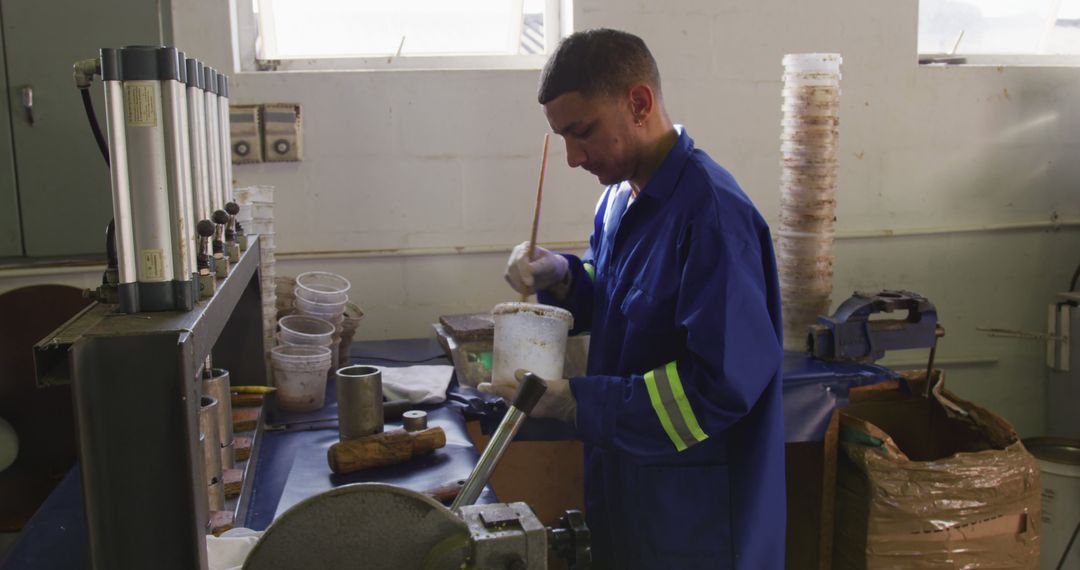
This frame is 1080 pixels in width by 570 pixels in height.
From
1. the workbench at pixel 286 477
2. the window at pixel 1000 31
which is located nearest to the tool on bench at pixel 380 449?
the workbench at pixel 286 477

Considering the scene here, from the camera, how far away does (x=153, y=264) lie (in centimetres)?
90

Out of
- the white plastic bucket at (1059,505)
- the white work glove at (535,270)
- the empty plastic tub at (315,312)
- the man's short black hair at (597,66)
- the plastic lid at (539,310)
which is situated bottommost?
the white plastic bucket at (1059,505)

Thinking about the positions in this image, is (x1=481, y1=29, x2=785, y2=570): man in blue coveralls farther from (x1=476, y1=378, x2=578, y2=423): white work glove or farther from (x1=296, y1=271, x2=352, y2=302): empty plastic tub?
(x1=296, y1=271, x2=352, y2=302): empty plastic tub

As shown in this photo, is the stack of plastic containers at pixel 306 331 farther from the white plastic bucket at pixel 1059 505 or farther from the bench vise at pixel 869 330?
the white plastic bucket at pixel 1059 505

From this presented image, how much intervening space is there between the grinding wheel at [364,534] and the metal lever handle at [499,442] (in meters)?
0.18

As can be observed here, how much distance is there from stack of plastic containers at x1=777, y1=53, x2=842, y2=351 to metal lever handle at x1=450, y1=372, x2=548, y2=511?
1.41 metres

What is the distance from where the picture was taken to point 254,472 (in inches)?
59.4

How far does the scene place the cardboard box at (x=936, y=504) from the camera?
1978 mm

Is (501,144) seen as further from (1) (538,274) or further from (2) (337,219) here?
(1) (538,274)

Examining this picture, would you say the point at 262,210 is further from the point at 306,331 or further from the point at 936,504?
the point at 936,504

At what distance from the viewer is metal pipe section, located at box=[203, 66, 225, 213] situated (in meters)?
1.17

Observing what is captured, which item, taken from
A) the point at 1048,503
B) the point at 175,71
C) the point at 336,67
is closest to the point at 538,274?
the point at 175,71

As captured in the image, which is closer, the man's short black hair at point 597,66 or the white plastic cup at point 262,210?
the man's short black hair at point 597,66

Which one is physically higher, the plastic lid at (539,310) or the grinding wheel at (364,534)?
the plastic lid at (539,310)
